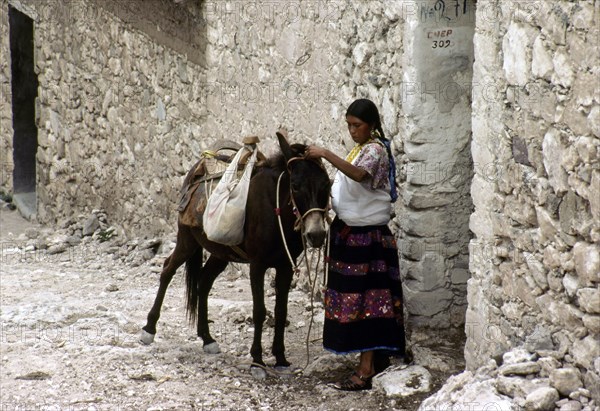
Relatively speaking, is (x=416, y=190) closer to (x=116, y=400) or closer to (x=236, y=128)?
(x=116, y=400)

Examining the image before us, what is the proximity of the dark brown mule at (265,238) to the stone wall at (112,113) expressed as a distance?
276 centimetres

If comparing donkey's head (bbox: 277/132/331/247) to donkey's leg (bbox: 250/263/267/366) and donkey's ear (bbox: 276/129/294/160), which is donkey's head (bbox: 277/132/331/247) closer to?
donkey's ear (bbox: 276/129/294/160)

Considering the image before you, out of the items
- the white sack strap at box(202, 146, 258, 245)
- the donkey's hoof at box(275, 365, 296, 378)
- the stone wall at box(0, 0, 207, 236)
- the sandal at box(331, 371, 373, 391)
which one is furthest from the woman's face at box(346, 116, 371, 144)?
the stone wall at box(0, 0, 207, 236)

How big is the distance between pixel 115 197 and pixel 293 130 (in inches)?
155

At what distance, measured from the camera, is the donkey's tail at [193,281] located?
21.8 ft

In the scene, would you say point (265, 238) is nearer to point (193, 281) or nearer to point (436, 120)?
point (193, 281)

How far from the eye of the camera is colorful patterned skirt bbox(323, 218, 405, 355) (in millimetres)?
5469

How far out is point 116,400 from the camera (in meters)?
5.55

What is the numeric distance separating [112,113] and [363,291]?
241 inches

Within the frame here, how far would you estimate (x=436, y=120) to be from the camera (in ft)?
19.0

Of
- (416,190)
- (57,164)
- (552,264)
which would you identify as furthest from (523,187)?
(57,164)

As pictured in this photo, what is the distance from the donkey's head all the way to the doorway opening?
28.4ft

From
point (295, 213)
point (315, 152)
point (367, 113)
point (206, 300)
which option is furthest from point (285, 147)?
point (206, 300)

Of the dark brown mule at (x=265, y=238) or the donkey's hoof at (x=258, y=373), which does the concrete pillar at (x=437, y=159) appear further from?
the donkey's hoof at (x=258, y=373)
